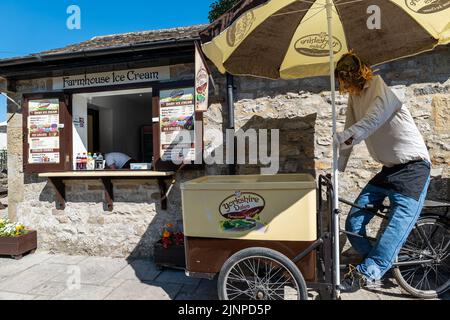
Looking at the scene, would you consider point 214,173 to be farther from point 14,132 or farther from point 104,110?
point 104,110

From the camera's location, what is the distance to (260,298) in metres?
2.35

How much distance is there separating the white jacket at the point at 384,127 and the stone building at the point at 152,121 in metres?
0.97

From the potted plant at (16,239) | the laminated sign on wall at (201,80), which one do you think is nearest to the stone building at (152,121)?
the potted plant at (16,239)

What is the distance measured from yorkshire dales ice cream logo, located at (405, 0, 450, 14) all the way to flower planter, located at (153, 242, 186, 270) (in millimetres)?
3252

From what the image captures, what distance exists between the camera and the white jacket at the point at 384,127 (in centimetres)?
223

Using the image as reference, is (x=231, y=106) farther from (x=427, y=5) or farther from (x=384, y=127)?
(x=427, y=5)

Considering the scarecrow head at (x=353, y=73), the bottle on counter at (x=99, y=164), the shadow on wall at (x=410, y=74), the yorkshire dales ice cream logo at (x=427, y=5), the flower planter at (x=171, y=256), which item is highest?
the yorkshire dales ice cream logo at (x=427, y=5)

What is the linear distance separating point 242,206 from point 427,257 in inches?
72.7

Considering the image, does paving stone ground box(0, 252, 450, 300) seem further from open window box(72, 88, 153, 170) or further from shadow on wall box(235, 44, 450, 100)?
shadow on wall box(235, 44, 450, 100)

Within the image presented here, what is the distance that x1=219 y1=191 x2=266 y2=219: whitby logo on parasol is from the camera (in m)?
2.32

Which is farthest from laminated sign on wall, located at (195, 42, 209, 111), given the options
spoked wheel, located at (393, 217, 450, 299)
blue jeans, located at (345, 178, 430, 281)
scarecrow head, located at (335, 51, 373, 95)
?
spoked wheel, located at (393, 217, 450, 299)

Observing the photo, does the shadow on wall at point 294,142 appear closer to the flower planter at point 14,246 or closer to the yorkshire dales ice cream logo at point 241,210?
the yorkshire dales ice cream logo at point 241,210

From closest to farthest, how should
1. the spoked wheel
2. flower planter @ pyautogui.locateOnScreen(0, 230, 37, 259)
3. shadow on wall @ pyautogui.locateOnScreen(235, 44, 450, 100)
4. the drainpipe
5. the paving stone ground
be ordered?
1. the spoked wheel
2. the paving stone ground
3. shadow on wall @ pyautogui.locateOnScreen(235, 44, 450, 100)
4. the drainpipe
5. flower planter @ pyautogui.locateOnScreen(0, 230, 37, 259)

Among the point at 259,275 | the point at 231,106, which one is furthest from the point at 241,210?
the point at 231,106
